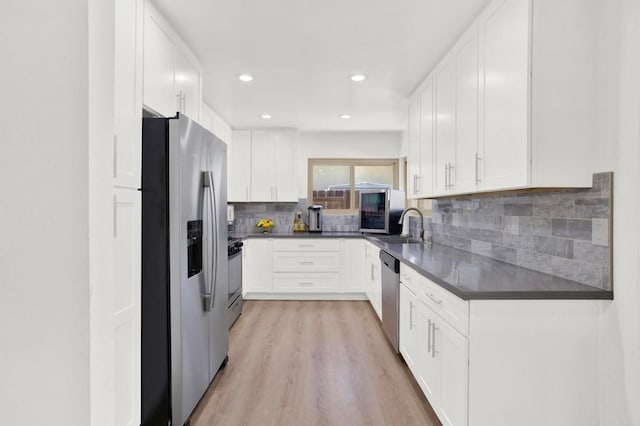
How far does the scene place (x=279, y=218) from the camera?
5.48 meters

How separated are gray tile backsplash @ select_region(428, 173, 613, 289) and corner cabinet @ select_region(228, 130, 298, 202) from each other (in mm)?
2715

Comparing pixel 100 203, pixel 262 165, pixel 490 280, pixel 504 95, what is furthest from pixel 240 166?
pixel 100 203

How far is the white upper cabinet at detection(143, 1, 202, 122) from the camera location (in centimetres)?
195

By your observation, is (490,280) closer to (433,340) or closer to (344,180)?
(433,340)

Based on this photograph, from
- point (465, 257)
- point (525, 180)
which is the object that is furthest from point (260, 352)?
point (525, 180)

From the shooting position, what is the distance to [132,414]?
1.76m

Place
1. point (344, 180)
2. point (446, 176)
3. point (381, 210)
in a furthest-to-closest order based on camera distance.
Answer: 1. point (344, 180)
2. point (381, 210)
3. point (446, 176)

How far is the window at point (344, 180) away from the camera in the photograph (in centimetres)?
558

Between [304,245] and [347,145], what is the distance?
1.72 meters

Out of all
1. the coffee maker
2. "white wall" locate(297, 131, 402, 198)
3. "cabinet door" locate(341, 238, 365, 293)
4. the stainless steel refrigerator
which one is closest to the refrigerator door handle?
the stainless steel refrigerator

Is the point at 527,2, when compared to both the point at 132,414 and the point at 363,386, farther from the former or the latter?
the point at 132,414

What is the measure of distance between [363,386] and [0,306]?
8.35 feet

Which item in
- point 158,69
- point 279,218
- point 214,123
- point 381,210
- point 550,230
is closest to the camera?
point 550,230

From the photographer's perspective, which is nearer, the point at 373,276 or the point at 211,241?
the point at 211,241
